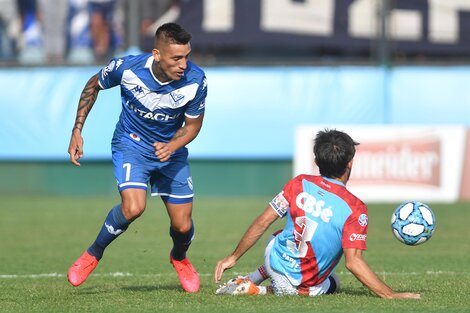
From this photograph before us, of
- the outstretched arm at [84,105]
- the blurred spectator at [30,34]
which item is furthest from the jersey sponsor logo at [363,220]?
the blurred spectator at [30,34]

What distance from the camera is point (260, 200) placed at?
62.7 ft

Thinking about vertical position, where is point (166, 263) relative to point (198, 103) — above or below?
below

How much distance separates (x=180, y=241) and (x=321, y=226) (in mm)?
1780

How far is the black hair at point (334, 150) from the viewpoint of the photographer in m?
7.12

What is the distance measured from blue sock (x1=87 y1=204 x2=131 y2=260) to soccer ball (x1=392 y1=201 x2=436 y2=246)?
2171 mm

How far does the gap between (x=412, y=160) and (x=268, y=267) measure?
34.8 ft

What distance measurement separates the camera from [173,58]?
7.96 meters

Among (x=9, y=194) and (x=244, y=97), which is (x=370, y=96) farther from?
(x=9, y=194)

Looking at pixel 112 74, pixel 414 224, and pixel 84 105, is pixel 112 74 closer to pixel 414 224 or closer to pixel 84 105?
pixel 84 105

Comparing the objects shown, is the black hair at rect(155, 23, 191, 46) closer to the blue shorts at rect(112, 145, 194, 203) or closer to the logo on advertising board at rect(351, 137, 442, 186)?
the blue shorts at rect(112, 145, 194, 203)

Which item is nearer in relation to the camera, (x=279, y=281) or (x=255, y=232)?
(x=255, y=232)

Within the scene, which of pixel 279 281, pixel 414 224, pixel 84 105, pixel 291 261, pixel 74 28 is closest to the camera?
pixel 291 261

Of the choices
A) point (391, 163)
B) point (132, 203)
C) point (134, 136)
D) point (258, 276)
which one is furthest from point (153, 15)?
point (258, 276)

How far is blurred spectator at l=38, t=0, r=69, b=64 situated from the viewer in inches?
805
